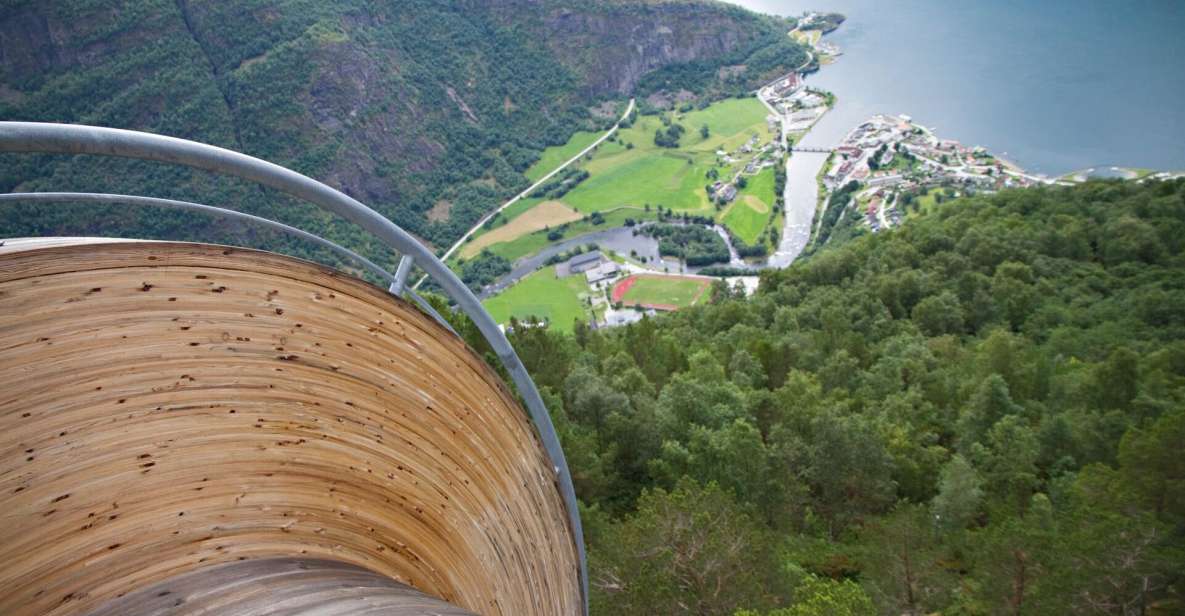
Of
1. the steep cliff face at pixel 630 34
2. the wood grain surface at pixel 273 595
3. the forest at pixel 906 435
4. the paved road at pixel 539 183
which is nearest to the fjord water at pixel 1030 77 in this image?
the steep cliff face at pixel 630 34

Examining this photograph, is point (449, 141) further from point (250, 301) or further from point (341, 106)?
point (250, 301)

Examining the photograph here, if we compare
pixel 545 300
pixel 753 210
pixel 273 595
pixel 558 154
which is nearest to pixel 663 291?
pixel 545 300

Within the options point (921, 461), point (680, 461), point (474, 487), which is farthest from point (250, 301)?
point (921, 461)

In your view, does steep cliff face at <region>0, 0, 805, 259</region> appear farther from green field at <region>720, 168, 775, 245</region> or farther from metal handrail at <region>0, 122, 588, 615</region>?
metal handrail at <region>0, 122, 588, 615</region>

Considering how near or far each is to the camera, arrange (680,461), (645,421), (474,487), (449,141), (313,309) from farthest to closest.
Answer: (449,141) < (645,421) < (680,461) < (474,487) < (313,309)

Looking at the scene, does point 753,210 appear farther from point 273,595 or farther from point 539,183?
point 273,595

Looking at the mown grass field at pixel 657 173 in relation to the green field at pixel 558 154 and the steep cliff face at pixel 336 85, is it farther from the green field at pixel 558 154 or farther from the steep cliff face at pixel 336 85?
the steep cliff face at pixel 336 85
